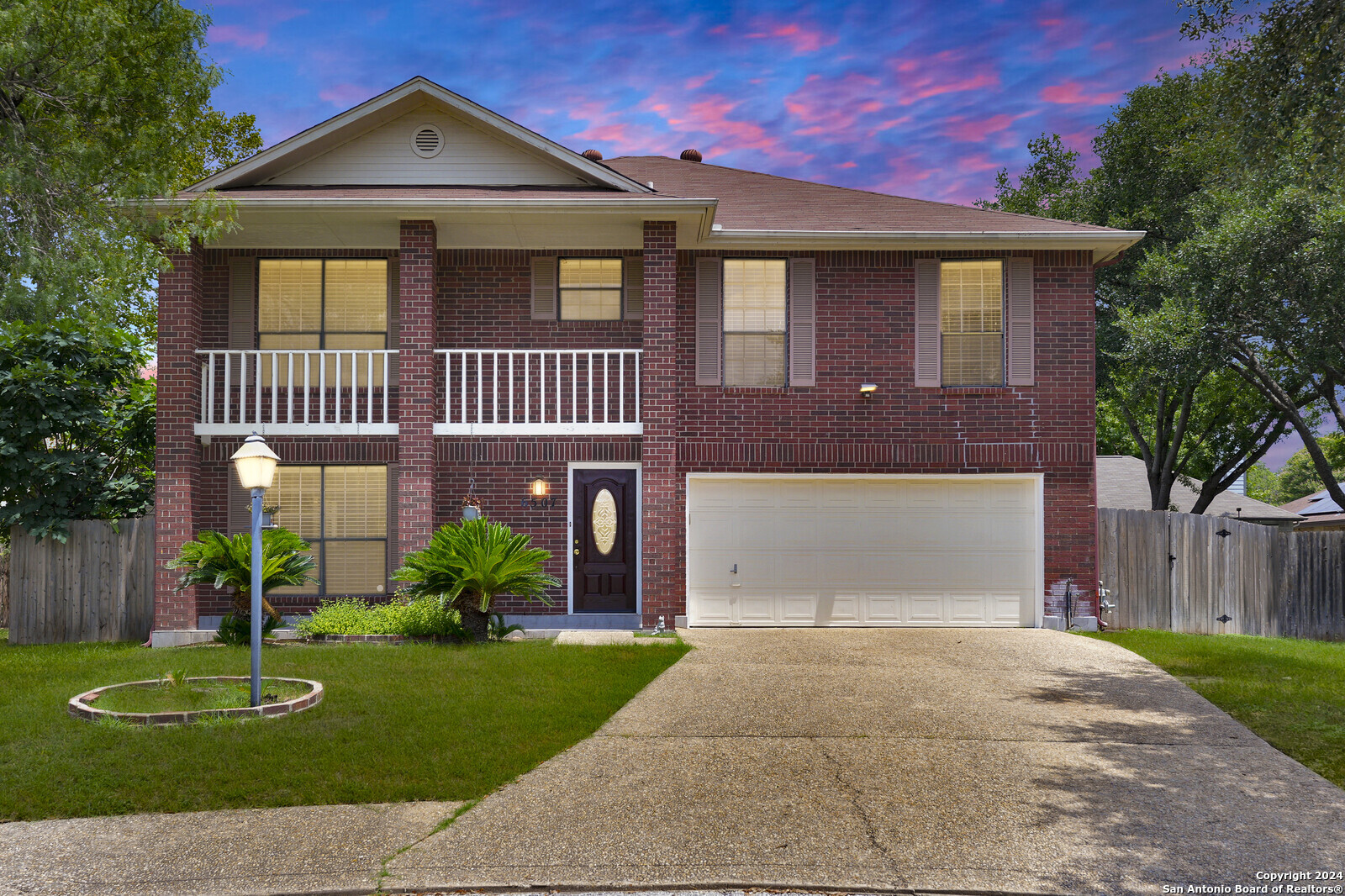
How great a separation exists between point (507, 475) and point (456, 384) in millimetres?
1598

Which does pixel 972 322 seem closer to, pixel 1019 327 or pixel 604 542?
pixel 1019 327

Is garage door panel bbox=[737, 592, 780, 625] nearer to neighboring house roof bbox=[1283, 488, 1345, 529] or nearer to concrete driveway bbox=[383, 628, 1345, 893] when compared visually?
concrete driveway bbox=[383, 628, 1345, 893]

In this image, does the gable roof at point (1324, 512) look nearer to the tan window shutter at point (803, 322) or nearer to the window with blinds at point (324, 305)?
the tan window shutter at point (803, 322)

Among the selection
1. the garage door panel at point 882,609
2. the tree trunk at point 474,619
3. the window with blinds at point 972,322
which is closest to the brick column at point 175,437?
the tree trunk at point 474,619

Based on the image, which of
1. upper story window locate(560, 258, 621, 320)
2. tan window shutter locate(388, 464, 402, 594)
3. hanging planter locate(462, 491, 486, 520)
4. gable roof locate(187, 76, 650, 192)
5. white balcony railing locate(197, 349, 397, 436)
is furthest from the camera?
upper story window locate(560, 258, 621, 320)

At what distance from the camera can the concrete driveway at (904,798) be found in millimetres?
4805

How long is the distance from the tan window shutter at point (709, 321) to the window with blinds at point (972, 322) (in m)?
3.32

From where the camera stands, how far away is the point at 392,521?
43.5 ft

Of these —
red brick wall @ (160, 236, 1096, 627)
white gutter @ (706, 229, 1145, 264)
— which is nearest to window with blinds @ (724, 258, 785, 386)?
red brick wall @ (160, 236, 1096, 627)

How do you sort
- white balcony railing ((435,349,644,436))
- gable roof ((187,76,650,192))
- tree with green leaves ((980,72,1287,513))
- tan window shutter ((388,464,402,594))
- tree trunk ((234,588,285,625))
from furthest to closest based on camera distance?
tree with green leaves ((980,72,1287,513))
tan window shutter ((388,464,402,594))
white balcony railing ((435,349,644,436))
gable roof ((187,76,650,192))
tree trunk ((234,588,285,625))

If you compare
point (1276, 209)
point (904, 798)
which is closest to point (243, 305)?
point (904, 798)

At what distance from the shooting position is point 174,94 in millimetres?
10883

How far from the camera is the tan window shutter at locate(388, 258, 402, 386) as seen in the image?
1350 centimetres

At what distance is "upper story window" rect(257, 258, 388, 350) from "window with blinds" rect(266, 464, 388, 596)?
6.23 ft
